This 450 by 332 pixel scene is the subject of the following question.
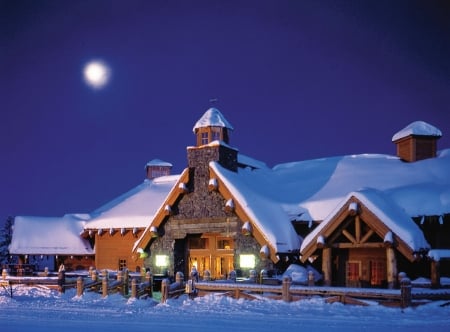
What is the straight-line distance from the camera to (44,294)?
29.6m

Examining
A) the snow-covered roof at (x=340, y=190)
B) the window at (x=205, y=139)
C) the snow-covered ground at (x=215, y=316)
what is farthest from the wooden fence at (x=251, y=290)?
the window at (x=205, y=139)

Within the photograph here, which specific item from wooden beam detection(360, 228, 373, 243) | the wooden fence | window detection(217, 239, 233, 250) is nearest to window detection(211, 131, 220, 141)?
window detection(217, 239, 233, 250)

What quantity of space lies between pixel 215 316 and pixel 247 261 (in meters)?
Answer: 11.5

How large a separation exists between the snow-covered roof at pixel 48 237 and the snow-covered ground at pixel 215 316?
16789 millimetres

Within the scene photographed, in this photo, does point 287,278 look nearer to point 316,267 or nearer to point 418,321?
point 418,321

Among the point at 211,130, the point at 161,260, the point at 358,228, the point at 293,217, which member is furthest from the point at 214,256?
the point at 358,228

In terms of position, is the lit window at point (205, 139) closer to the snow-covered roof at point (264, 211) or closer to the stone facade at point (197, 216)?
the stone facade at point (197, 216)

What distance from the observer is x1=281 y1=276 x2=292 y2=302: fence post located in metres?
22.4

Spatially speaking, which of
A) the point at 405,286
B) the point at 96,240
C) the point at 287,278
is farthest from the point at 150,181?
the point at 405,286

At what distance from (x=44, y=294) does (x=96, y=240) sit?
1135 cm

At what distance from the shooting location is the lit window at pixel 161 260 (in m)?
34.3

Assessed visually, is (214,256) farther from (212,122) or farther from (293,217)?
(212,122)

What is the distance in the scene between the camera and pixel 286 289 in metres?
22.5

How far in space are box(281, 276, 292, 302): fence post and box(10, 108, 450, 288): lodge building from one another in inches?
119
